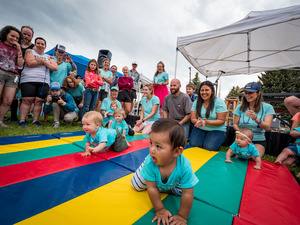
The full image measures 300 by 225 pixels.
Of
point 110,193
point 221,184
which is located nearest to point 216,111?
point 221,184

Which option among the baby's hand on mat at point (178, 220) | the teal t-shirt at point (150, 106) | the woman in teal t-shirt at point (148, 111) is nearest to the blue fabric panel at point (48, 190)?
the baby's hand on mat at point (178, 220)

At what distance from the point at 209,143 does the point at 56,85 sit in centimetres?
383

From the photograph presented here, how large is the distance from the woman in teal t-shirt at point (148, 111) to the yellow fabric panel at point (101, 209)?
2.63m

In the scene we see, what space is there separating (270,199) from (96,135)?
1895 millimetres

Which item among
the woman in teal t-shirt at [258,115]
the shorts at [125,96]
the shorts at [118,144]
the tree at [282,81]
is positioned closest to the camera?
the shorts at [118,144]

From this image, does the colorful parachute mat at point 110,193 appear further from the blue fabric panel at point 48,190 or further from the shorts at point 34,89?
the shorts at point 34,89

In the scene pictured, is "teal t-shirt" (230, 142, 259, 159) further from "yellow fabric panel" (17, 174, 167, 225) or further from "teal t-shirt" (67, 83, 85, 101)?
"teal t-shirt" (67, 83, 85, 101)

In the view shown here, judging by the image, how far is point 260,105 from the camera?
7.71 ft

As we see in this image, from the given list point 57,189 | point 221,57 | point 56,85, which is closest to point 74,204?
point 57,189

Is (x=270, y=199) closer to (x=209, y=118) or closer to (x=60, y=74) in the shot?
(x=209, y=118)

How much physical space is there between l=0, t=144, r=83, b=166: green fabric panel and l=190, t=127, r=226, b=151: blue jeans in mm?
2167

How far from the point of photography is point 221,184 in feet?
4.37

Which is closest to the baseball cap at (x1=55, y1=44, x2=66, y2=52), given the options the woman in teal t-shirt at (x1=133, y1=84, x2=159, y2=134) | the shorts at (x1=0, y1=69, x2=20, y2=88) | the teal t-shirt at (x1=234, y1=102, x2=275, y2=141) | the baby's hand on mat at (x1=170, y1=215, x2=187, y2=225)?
the shorts at (x1=0, y1=69, x2=20, y2=88)

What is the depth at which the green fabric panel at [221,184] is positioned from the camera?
3.47 ft
